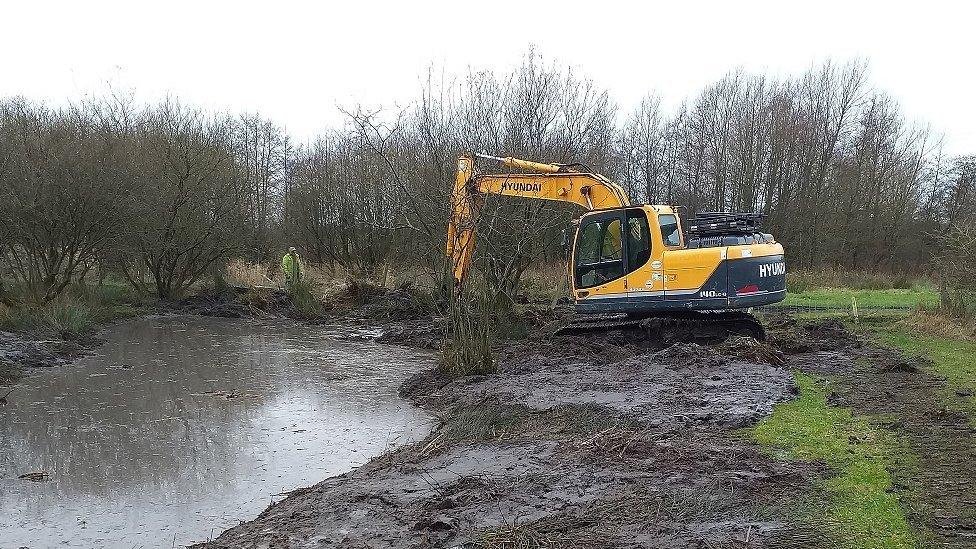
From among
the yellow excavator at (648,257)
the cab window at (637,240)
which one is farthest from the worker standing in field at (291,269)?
the cab window at (637,240)

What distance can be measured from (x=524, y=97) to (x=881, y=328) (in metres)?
8.74

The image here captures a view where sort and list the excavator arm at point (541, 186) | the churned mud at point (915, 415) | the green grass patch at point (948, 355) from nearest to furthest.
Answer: the churned mud at point (915, 415) < the green grass patch at point (948, 355) < the excavator arm at point (541, 186)

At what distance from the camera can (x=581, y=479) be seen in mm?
Answer: 5426

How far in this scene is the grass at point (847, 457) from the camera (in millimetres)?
4035

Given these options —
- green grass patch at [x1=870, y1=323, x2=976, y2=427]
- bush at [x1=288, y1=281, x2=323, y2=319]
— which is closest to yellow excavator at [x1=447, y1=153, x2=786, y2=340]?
green grass patch at [x1=870, y1=323, x2=976, y2=427]

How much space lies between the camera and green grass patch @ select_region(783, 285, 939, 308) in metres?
17.0

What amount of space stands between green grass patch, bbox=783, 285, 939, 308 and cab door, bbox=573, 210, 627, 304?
7.41 meters

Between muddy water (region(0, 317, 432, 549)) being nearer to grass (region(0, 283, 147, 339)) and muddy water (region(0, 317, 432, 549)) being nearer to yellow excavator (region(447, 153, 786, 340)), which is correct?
grass (region(0, 283, 147, 339))

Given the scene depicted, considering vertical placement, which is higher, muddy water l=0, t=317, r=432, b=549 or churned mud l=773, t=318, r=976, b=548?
churned mud l=773, t=318, r=976, b=548

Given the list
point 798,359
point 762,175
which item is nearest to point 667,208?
point 798,359

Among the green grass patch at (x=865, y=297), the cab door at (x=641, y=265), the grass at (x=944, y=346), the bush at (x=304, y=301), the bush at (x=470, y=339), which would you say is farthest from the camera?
the bush at (x=304, y=301)

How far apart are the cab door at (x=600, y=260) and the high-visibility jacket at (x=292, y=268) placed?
10991 mm

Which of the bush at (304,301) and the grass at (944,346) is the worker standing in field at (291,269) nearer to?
the bush at (304,301)

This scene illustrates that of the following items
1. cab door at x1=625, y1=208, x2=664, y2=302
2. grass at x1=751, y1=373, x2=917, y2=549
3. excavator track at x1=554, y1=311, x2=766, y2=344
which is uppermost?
cab door at x1=625, y1=208, x2=664, y2=302
